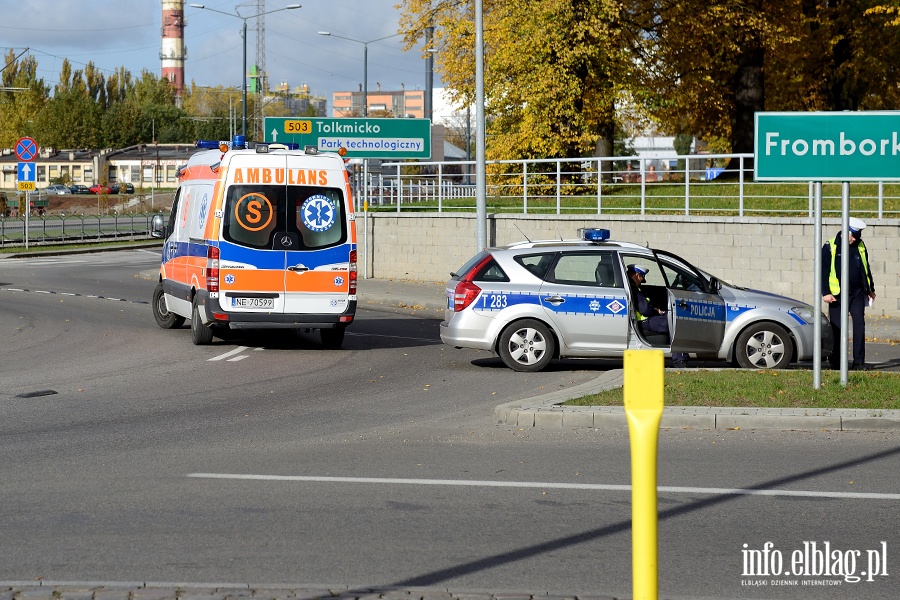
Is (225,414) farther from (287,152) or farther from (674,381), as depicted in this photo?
(287,152)

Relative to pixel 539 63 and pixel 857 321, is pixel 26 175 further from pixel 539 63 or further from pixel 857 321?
pixel 857 321

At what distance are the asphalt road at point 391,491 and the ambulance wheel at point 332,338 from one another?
2.93 metres

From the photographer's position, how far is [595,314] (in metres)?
14.3

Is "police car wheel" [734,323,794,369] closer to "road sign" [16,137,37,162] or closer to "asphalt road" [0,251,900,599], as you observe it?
"asphalt road" [0,251,900,599]

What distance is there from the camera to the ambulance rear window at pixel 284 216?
16.2 meters

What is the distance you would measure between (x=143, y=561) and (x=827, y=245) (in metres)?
10.0

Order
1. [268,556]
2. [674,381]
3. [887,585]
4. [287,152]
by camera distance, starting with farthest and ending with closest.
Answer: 1. [287,152]
2. [674,381]
3. [268,556]
4. [887,585]

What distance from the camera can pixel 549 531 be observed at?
688 centimetres

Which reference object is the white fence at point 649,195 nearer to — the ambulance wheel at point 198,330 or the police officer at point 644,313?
the police officer at point 644,313

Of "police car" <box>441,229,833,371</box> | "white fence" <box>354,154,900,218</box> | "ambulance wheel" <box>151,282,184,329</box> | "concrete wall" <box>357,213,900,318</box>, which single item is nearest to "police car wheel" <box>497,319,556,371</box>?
"police car" <box>441,229,833,371</box>

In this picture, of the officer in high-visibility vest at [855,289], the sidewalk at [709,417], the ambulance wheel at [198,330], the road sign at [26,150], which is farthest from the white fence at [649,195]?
the road sign at [26,150]

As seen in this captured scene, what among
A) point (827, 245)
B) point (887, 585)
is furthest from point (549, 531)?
point (827, 245)

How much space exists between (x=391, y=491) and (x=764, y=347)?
768 centimetres

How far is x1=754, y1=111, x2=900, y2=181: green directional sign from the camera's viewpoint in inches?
464
